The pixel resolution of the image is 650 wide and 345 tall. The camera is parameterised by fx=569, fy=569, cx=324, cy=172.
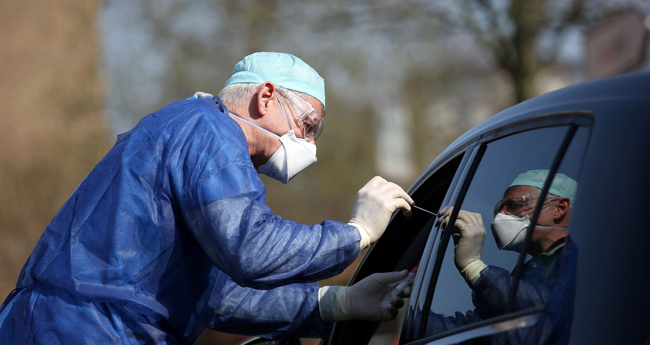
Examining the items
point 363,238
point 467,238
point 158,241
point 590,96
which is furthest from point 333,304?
point 590,96

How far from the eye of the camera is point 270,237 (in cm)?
169

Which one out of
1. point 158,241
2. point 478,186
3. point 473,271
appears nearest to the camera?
point 473,271

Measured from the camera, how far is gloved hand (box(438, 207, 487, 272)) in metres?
1.43

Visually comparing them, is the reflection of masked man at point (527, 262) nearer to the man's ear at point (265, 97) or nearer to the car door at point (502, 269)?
the car door at point (502, 269)

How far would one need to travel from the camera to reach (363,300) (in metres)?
2.26

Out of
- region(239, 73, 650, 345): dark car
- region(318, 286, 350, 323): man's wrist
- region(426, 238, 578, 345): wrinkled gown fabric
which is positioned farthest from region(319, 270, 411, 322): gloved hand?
region(426, 238, 578, 345): wrinkled gown fabric

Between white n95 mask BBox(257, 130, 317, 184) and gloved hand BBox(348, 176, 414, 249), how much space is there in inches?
14.4

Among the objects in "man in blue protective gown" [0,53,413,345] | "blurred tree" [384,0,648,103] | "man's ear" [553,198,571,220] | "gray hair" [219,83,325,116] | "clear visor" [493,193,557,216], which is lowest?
"man in blue protective gown" [0,53,413,345]

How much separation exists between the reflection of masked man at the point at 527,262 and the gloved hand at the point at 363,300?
2.08 ft

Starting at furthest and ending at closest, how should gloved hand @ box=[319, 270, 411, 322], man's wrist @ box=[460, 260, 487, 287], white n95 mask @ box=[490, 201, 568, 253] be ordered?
gloved hand @ box=[319, 270, 411, 322]
man's wrist @ box=[460, 260, 487, 287]
white n95 mask @ box=[490, 201, 568, 253]

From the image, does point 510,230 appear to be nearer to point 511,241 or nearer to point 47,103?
point 511,241

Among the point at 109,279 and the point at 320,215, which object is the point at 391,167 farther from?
the point at 109,279

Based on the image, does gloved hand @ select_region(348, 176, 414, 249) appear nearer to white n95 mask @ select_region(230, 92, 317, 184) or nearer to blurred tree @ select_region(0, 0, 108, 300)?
white n95 mask @ select_region(230, 92, 317, 184)

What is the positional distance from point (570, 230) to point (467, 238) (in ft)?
1.62
